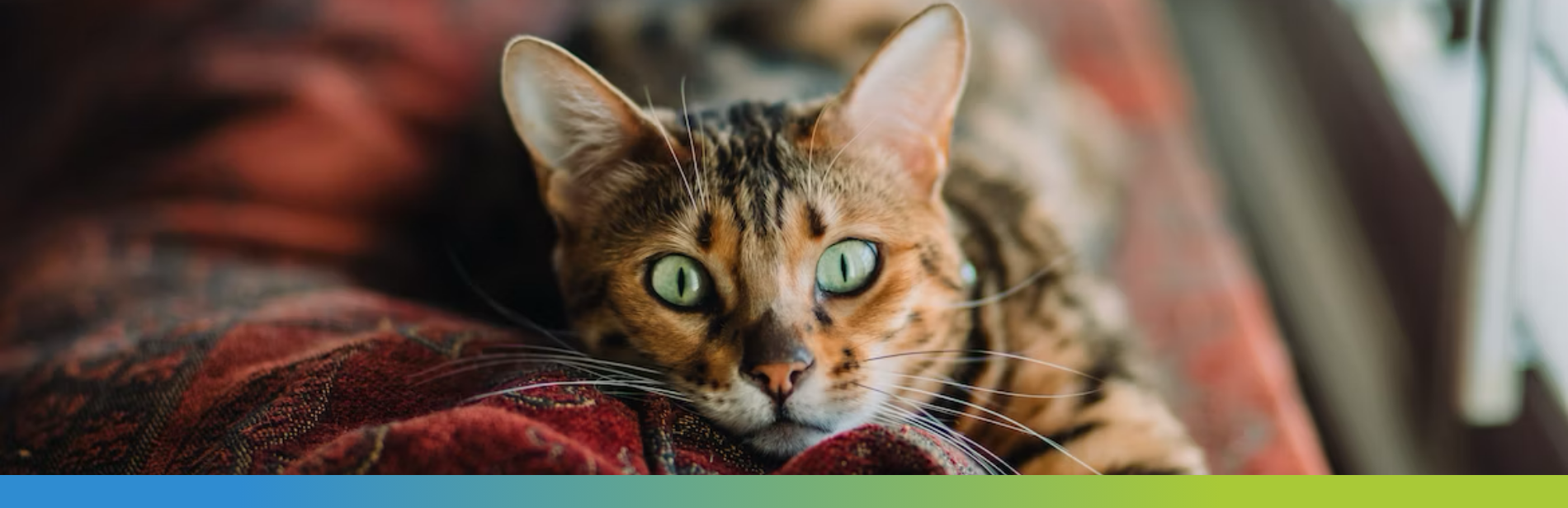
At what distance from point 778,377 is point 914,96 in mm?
263

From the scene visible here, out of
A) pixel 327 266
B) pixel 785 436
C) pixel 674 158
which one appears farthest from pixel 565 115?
pixel 327 266

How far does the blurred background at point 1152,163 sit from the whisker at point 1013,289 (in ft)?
0.87

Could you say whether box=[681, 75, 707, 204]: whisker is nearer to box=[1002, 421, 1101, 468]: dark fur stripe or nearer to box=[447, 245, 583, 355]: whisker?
box=[447, 245, 583, 355]: whisker

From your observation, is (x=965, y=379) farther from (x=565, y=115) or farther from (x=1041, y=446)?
(x=565, y=115)

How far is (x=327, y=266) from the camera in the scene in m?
1.40

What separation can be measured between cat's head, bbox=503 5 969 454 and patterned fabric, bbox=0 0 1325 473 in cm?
6

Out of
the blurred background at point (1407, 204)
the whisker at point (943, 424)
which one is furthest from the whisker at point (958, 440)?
the blurred background at point (1407, 204)

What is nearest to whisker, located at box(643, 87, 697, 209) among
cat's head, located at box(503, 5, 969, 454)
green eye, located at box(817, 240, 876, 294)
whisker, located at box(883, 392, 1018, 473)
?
cat's head, located at box(503, 5, 969, 454)

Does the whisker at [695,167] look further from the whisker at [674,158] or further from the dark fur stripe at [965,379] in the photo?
the dark fur stripe at [965,379]

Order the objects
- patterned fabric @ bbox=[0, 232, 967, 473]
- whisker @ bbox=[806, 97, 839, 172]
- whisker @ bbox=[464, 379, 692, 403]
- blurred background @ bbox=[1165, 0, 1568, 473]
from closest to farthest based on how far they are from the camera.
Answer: patterned fabric @ bbox=[0, 232, 967, 473] → whisker @ bbox=[464, 379, 692, 403] → whisker @ bbox=[806, 97, 839, 172] → blurred background @ bbox=[1165, 0, 1568, 473]

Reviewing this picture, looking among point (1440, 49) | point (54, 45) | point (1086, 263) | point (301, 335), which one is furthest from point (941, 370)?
point (54, 45)

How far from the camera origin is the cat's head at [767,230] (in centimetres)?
91

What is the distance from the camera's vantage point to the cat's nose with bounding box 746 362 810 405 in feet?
2.87

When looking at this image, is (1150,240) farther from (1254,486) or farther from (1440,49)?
(1254,486)
